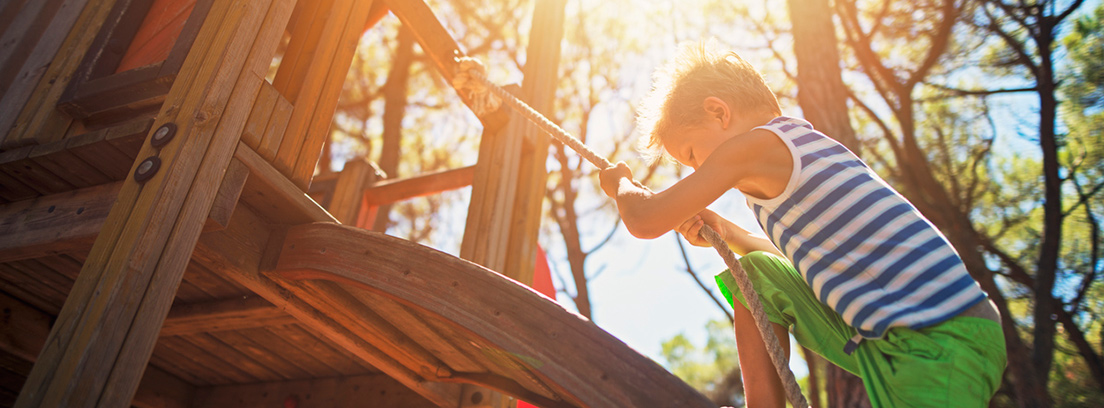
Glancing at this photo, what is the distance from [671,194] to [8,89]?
2.12 m

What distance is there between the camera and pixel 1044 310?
15.0ft

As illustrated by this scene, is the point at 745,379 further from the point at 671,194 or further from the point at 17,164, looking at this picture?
the point at 17,164

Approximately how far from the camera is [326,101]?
6.63 ft

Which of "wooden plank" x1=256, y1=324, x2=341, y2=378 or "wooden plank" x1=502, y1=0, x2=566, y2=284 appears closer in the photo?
"wooden plank" x1=256, y1=324, x2=341, y2=378

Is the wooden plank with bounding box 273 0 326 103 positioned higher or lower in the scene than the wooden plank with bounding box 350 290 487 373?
higher

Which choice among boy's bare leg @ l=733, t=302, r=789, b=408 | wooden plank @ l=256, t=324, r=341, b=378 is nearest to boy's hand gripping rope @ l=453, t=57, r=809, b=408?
boy's bare leg @ l=733, t=302, r=789, b=408

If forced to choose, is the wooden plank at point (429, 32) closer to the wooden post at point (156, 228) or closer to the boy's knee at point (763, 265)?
the wooden post at point (156, 228)

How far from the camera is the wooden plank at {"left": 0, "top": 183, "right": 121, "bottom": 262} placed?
1694 mm

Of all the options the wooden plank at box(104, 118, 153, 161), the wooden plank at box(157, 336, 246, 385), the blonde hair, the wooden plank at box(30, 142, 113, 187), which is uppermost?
the blonde hair

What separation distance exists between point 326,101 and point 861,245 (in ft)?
4.88

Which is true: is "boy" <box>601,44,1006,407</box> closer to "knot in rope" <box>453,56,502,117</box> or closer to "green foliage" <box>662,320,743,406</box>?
"knot in rope" <box>453,56,502,117</box>

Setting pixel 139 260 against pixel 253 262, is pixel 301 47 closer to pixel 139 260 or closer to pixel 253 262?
pixel 253 262

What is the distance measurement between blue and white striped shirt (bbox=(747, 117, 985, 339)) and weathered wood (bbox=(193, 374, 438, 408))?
1589 mm

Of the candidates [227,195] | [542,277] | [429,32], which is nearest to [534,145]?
[429,32]
